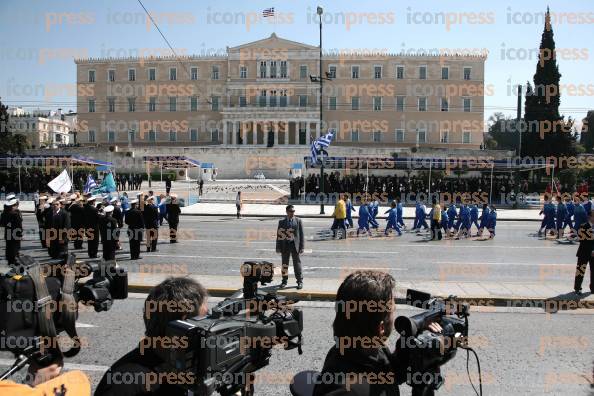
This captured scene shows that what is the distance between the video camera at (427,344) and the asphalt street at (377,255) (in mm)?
7878

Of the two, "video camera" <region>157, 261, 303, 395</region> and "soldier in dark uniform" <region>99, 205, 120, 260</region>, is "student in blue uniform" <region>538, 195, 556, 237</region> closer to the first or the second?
"soldier in dark uniform" <region>99, 205, 120, 260</region>

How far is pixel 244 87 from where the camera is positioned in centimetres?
8806

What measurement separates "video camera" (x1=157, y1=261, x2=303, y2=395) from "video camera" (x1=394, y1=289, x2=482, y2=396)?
2.42 feet

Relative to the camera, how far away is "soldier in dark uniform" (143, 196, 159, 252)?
48.9ft

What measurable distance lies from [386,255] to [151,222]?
6.96 m

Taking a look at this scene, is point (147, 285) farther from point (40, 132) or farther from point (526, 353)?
point (40, 132)

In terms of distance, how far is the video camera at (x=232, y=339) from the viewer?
2.22 meters

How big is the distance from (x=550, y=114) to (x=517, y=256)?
1774 inches

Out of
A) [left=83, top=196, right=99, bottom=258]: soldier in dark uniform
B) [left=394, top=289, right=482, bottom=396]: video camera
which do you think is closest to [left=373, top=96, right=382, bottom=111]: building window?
[left=83, top=196, right=99, bottom=258]: soldier in dark uniform

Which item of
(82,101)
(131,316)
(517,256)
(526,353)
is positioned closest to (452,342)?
(526,353)

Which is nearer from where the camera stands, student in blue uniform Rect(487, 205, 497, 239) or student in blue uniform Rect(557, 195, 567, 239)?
student in blue uniform Rect(487, 205, 497, 239)

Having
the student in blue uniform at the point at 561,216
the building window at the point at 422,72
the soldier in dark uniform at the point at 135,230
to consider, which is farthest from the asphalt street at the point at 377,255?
the building window at the point at 422,72

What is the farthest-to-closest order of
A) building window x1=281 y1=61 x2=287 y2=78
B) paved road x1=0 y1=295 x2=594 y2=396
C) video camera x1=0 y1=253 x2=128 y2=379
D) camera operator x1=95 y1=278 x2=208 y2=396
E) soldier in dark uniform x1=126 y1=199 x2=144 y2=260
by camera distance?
1. building window x1=281 y1=61 x2=287 y2=78
2. soldier in dark uniform x1=126 y1=199 x2=144 y2=260
3. paved road x1=0 y1=295 x2=594 y2=396
4. video camera x1=0 y1=253 x2=128 y2=379
5. camera operator x1=95 y1=278 x2=208 y2=396

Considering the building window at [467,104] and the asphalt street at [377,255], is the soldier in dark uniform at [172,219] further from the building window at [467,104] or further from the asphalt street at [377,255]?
the building window at [467,104]
